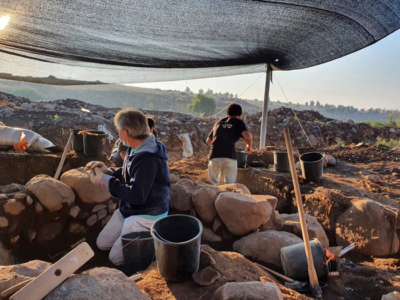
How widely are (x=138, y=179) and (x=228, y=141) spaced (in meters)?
2.33

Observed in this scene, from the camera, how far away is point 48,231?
275 cm

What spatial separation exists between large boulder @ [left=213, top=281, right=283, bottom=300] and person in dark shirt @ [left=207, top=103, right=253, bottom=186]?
2.66 meters

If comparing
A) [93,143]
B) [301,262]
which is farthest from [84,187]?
[301,262]

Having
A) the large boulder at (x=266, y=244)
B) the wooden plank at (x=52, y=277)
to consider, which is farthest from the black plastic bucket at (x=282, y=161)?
the wooden plank at (x=52, y=277)

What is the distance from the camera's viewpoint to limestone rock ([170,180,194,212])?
3209 millimetres

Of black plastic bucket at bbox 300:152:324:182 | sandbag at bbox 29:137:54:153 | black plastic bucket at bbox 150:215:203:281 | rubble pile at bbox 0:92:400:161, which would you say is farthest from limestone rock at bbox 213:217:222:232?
rubble pile at bbox 0:92:400:161

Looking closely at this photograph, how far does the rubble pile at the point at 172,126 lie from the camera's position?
921 centimetres

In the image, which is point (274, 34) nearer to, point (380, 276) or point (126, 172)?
point (126, 172)

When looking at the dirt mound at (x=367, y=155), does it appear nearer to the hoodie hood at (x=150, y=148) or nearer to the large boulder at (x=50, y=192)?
the hoodie hood at (x=150, y=148)

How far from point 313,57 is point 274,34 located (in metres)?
1.23

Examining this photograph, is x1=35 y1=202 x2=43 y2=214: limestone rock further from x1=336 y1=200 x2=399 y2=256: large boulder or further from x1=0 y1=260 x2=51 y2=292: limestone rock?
x1=336 y1=200 x2=399 y2=256: large boulder

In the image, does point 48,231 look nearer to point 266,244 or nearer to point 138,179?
point 138,179

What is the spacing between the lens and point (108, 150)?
8.33 m

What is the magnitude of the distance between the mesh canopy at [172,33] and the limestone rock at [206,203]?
2062 mm
